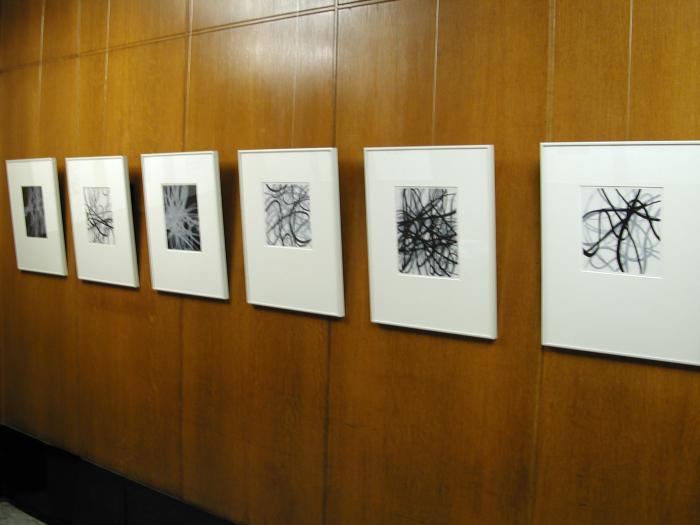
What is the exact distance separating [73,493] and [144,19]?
3.79 m

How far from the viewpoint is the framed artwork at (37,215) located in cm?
524

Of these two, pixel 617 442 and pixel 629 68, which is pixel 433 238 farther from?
pixel 617 442

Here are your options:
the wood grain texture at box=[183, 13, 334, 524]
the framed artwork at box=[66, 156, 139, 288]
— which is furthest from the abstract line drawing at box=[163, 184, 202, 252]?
the framed artwork at box=[66, 156, 139, 288]

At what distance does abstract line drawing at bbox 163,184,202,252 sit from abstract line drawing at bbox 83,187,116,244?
2.17 ft

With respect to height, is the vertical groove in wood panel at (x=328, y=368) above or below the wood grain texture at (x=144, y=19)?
below

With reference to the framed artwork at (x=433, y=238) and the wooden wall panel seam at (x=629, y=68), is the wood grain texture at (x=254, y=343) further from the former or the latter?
the wooden wall panel seam at (x=629, y=68)

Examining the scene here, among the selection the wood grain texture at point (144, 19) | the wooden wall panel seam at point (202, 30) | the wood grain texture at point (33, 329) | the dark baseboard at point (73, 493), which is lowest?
the dark baseboard at point (73, 493)

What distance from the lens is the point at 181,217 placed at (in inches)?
168

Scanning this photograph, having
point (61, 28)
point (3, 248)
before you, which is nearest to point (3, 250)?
point (3, 248)

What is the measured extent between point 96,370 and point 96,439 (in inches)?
22.3

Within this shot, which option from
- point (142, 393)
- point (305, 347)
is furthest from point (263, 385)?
point (142, 393)

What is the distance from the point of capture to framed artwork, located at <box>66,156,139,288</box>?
4.66 metres

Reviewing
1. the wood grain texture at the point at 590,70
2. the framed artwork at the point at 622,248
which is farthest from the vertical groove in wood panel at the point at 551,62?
the framed artwork at the point at 622,248

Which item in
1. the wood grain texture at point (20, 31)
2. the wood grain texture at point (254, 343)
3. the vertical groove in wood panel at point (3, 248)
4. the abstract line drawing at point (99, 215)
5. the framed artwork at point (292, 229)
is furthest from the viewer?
the vertical groove in wood panel at point (3, 248)
